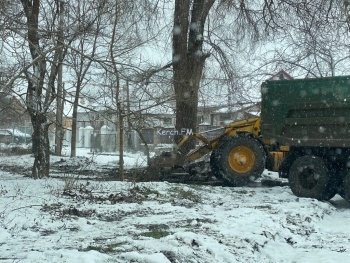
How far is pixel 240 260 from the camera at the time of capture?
675cm

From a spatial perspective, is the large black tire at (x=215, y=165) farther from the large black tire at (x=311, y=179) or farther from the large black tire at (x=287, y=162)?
the large black tire at (x=311, y=179)

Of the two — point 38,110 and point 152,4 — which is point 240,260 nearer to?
point 38,110

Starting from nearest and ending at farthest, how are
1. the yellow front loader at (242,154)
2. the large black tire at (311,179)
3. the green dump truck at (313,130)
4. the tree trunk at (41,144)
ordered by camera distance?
1. the green dump truck at (313,130)
2. the large black tire at (311,179)
3. the yellow front loader at (242,154)
4. the tree trunk at (41,144)

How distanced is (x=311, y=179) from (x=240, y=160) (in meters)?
2.40

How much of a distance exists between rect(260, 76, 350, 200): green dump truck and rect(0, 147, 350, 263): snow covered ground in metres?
0.57

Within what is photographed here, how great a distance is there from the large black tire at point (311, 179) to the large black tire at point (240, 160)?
1383 millimetres

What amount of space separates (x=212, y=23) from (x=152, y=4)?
137 inches

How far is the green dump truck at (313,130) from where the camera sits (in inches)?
472

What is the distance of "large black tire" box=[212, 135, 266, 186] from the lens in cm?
1410

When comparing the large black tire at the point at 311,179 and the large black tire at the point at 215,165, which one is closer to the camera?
the large black tire at the point at 311,179

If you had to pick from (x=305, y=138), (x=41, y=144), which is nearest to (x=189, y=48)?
(x=41, y=144)

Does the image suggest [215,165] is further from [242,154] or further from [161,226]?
[161,226]

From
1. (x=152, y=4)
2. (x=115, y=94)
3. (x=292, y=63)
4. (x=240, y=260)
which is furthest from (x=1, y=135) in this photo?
(x=240, y=260)

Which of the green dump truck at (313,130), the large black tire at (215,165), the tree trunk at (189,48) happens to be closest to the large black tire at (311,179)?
the green dump truck at (313,130)
